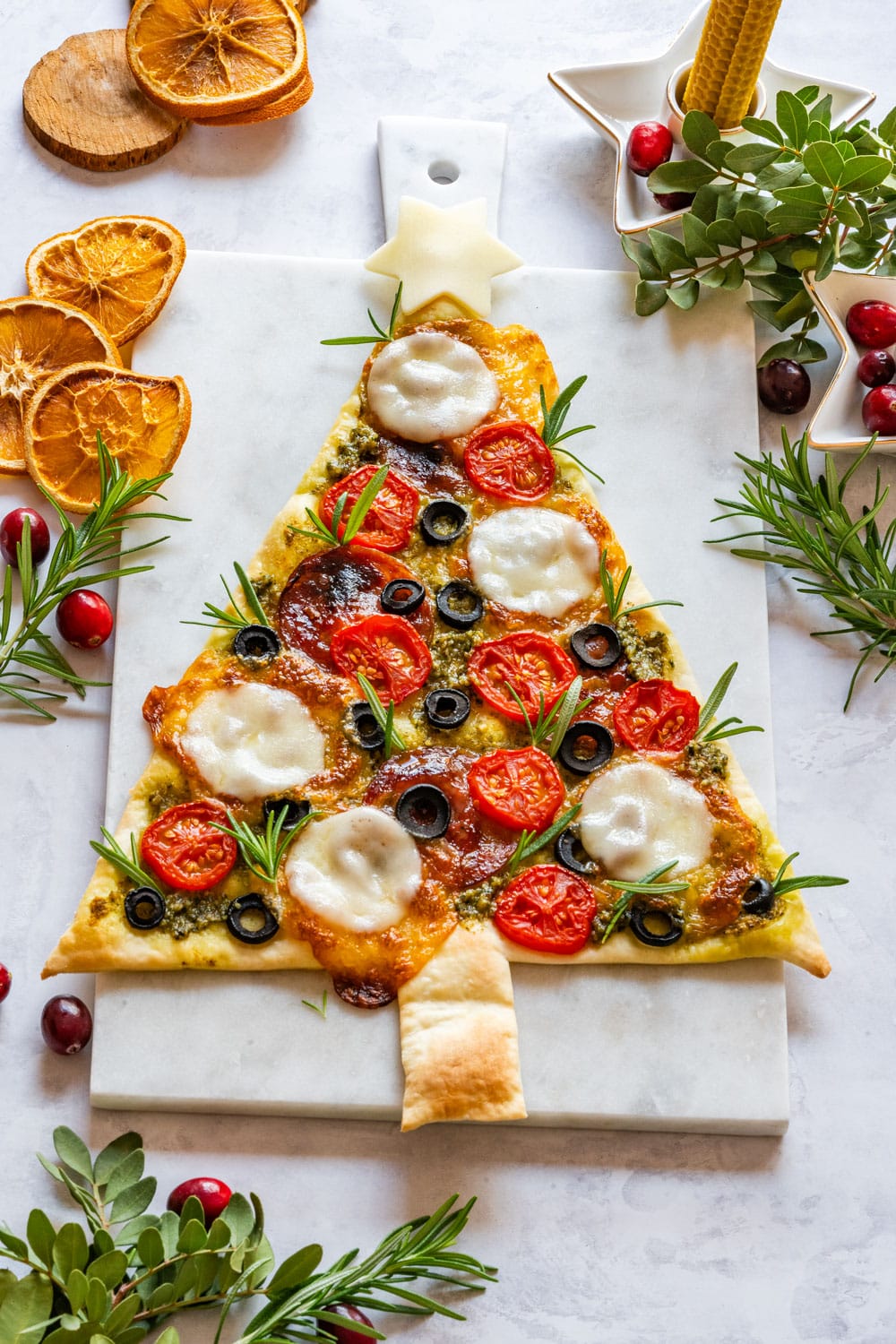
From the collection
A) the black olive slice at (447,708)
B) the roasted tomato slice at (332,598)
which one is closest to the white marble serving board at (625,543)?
the roasted tomato slice at (332,598)

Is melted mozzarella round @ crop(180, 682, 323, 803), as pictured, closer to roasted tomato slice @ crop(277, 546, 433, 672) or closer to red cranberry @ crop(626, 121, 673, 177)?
roasted tomato slice @ crop(277, 546, 433, 672)

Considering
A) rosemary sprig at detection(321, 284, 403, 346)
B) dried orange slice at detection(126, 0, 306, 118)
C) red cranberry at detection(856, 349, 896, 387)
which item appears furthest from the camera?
dried orange slice at detection(126, 0, 306, 118)

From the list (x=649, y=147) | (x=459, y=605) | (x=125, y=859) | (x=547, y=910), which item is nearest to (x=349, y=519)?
(x=459, y=605)

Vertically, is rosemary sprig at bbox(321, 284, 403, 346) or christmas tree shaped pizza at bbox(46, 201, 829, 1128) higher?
rosemary sprig at bbox(321, 284, 403, 346)

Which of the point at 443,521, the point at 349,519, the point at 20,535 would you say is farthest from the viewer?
the point at 20,535

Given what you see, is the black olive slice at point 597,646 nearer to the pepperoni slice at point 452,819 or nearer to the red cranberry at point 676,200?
the pepperoni slice at point 452,819

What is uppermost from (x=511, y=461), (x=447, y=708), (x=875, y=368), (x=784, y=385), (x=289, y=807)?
(x=875, y=368)

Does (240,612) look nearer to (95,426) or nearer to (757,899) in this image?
(95,426)

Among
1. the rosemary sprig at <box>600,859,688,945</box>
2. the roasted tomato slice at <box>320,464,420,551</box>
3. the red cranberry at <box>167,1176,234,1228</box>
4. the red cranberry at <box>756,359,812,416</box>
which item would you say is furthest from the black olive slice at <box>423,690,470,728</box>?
the red cranberry at <box>756,359,812,416</box>
